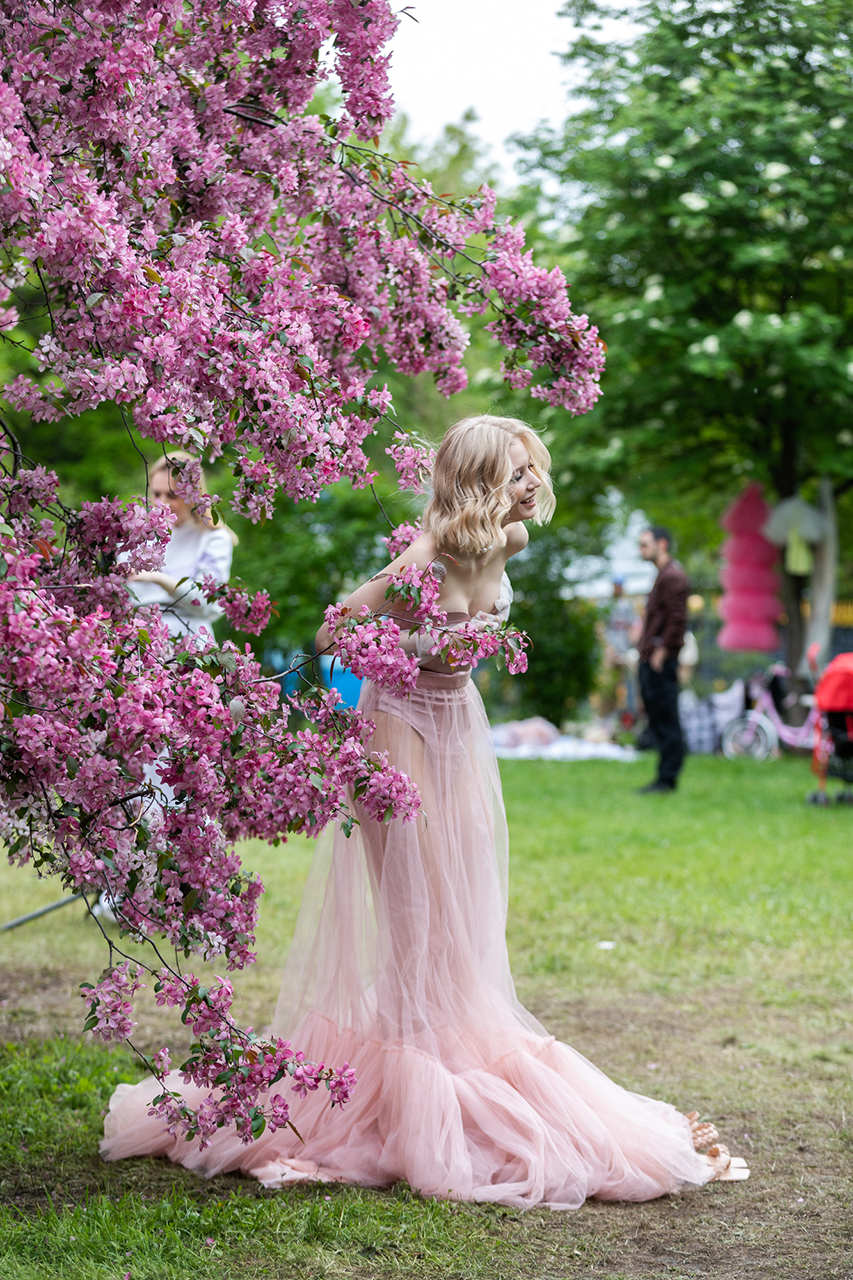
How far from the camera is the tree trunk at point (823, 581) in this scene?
1644 centimetres

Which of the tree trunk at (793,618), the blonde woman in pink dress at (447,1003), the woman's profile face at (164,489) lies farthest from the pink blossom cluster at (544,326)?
the tree trunk at (793,618)

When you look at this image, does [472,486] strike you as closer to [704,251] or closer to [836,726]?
[836,726]

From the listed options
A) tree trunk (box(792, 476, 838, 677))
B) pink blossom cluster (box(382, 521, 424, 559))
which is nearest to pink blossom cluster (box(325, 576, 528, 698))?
pink blossom cluster (box(382, 521, 424, 559))

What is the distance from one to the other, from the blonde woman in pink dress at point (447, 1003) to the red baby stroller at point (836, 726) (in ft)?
22.0

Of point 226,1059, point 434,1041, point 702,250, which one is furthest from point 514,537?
point 702,250

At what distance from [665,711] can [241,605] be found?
Result: 8302mm

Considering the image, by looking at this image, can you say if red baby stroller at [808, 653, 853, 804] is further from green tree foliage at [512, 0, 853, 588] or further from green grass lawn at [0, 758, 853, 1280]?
green tree foliage at [512, 0, 853, 588]

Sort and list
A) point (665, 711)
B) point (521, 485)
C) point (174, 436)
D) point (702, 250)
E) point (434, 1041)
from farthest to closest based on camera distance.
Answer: point (702, 250) → point (665, 711) → point (521, 485) → point (434, 1041) → point (174, 436)

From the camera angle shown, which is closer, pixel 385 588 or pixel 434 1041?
pixel 385 588

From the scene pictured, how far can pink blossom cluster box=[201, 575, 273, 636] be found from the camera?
355 centimetres

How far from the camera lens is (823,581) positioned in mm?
16688

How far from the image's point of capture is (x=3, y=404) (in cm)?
303

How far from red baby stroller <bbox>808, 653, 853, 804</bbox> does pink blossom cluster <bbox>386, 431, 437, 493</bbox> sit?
695cm

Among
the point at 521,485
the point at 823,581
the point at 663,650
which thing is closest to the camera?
the point at 521,485
